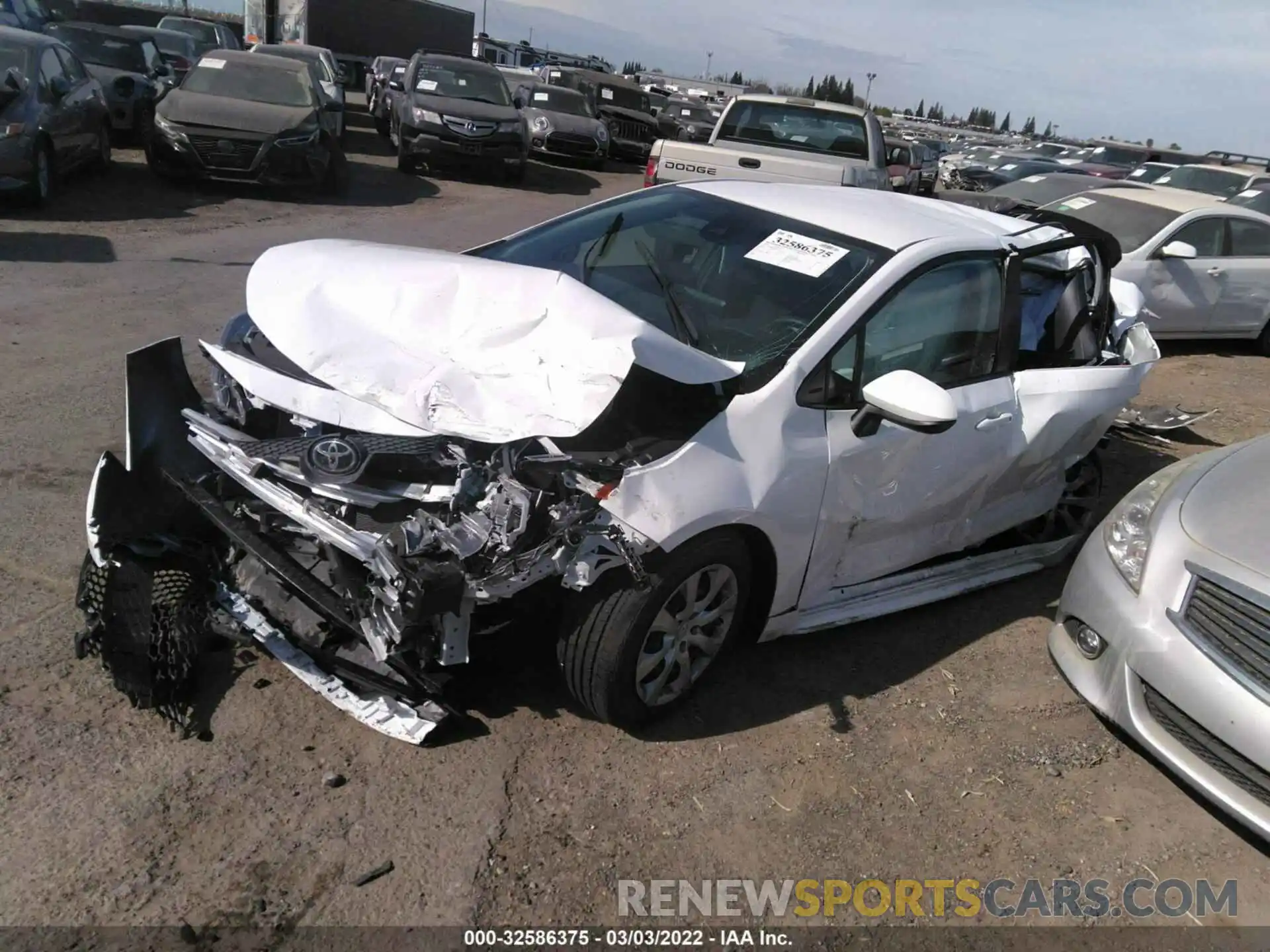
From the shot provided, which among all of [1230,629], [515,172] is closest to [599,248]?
[1230,629]

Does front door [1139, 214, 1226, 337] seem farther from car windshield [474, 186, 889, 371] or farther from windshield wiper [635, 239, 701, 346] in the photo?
windshield wiper [635, 239, 701, 346]

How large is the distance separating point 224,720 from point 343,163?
11423mm

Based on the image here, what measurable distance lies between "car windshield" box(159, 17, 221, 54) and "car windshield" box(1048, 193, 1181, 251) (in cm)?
1858

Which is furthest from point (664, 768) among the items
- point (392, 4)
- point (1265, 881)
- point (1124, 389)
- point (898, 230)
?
point (392, 4)

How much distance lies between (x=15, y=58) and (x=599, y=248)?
9.10 metres

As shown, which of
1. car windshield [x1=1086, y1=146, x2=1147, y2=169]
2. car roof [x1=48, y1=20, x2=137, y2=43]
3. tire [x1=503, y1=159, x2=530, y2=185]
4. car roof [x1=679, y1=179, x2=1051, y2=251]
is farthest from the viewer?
car windshield [x1=1086, y1=146, x2=1147, y2=169]

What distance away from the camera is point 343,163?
43.3ft

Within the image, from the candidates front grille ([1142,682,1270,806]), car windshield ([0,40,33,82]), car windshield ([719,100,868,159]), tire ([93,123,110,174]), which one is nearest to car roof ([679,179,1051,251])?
front grille ([1142,682,1270,806])

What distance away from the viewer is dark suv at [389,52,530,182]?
604 inches

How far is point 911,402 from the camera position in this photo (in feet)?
10.8

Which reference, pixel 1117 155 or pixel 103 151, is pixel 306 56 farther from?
pixel 1117 155

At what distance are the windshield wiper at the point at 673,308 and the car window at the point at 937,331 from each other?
1.66 feet

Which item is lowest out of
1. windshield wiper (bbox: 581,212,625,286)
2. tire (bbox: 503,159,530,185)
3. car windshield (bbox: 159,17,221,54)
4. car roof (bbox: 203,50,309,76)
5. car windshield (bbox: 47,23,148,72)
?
tire (bbox: 503,159,530,185)

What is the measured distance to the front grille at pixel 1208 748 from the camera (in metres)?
3.17
